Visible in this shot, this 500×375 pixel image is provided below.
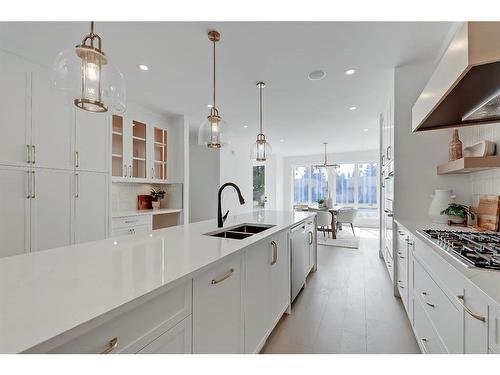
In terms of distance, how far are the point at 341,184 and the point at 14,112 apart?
27.7ft

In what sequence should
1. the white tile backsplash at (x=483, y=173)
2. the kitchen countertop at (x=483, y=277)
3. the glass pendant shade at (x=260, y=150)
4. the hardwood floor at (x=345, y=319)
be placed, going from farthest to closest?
the glass pendant shade at (x=260, y=150) < the white tile backsplash at (x=483, y=173) < the hardwood floor at (x=345, y=319) < the kitchen countertop at (x=483, y=277)

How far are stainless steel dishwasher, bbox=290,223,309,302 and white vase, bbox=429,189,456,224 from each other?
4.19 feet

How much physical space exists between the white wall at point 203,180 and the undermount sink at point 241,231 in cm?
333

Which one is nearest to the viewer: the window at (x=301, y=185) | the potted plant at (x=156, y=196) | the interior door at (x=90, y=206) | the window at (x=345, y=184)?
the interior door at (x=90, y=206)

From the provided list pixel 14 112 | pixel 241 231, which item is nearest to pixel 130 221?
pixel 14 112

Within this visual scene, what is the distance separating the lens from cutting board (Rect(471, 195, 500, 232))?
1.73m

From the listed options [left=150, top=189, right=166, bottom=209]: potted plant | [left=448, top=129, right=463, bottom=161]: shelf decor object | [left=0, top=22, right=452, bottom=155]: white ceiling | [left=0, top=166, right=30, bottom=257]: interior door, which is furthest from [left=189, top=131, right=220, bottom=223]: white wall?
[left=448, top=129, right=463, bottom=161]: shelf decor object

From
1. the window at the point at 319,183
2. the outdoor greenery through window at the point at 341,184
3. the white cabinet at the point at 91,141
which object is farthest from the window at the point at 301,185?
the white cabinet at the point at 91,141

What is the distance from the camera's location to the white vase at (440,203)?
2.23m

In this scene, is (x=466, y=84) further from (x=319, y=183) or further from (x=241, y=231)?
(x=319, y=183)

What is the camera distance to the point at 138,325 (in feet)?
2.36

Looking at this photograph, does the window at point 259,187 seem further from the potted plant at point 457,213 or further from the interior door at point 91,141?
the potted plant at point 457,213
